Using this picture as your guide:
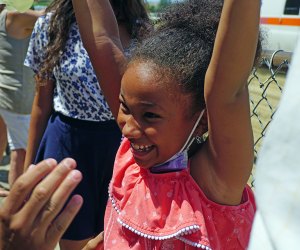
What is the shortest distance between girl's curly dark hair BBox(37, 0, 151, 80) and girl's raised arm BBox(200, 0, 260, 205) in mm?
1033

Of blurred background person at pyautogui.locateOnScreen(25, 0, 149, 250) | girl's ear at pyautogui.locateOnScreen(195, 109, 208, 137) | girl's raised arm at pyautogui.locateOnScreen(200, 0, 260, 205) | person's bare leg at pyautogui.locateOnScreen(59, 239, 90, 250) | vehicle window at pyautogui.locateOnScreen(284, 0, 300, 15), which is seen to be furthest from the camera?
vehicle window at pyautogui.locateOnScreen(284, 0, 300, 15)

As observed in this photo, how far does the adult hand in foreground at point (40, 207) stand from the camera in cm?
79

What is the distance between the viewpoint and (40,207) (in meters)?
0.80

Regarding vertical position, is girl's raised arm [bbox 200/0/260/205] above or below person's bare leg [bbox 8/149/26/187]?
above

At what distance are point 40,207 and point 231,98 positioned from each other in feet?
1.52

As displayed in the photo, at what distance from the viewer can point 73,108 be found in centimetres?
210

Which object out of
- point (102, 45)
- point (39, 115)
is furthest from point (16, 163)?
point (102, 45)

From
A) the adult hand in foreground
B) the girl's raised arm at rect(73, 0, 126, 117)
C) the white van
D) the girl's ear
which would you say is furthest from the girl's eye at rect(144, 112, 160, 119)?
the white van

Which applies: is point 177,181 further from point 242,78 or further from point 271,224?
point 271,224

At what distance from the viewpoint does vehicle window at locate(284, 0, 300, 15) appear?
8.26m

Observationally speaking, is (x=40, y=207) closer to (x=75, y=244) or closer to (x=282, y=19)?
(x=75, y=244)

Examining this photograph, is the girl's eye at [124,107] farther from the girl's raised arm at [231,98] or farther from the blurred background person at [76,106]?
the blurred background person at [76,106]

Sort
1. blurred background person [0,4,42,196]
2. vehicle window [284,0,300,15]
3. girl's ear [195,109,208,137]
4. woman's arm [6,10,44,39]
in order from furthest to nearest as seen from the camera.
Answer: vehicle window [284,0,300,15] → blurred background person [0,4,42,196] → woman's arm [6,10,44,39] → girl's ear [195,109,208,137]

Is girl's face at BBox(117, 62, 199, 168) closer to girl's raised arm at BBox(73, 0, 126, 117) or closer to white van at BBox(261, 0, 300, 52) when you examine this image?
girl's raised arm at BBox(73, 0, 126, 117)
